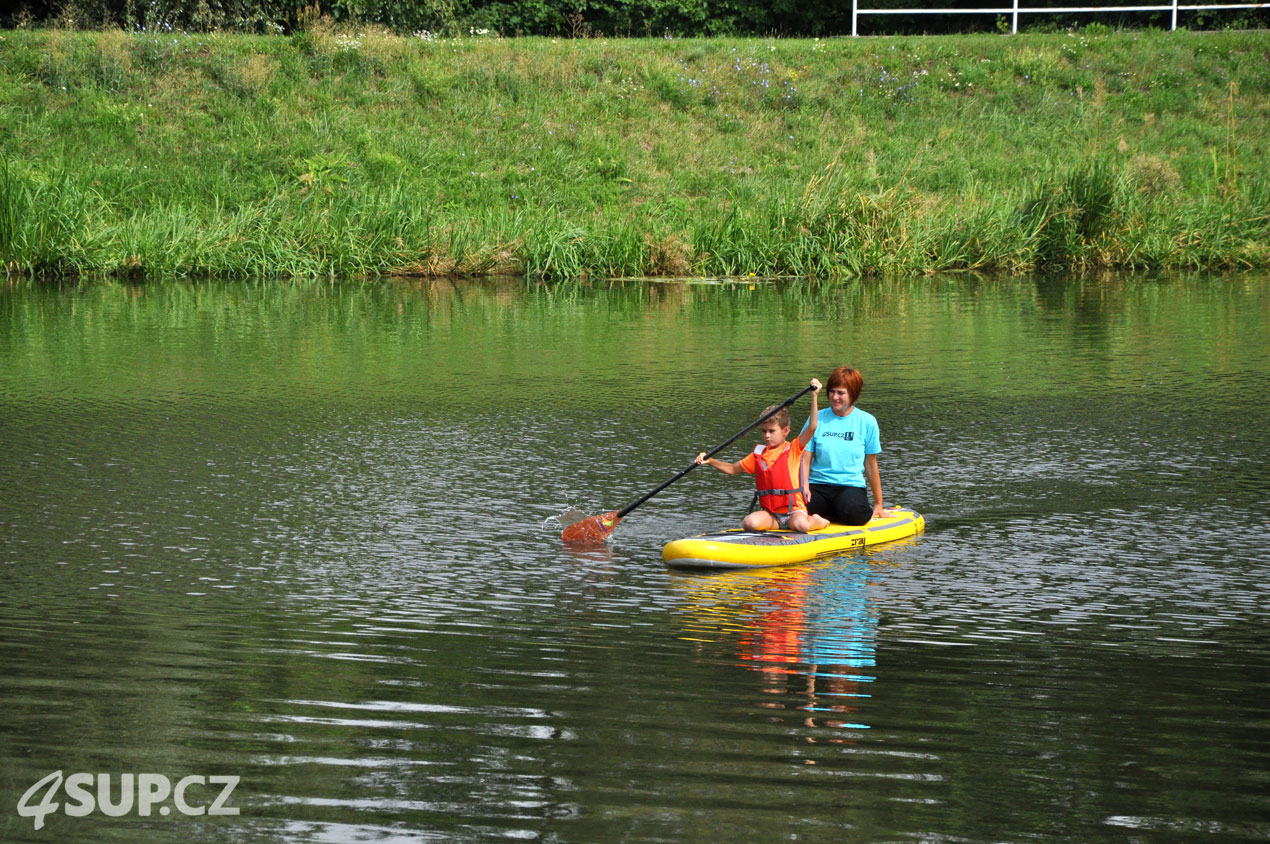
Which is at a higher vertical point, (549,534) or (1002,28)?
(1002,28)

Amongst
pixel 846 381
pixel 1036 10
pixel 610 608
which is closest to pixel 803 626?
pixel 610 608

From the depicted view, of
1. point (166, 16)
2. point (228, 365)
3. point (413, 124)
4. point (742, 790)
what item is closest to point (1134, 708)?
point (742, 790)

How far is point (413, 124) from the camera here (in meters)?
27.7

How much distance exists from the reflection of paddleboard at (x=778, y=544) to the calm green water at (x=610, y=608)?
13 cm

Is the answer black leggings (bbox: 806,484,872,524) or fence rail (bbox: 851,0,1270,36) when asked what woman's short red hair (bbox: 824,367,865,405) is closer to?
black leggings (bbox: 806,484,872,524)

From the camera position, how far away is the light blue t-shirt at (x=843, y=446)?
7.78m

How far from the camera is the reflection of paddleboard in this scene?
7117mm

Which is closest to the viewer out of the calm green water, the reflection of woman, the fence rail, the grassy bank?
the calm green water

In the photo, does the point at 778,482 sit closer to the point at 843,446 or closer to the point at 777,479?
the point at 777,479

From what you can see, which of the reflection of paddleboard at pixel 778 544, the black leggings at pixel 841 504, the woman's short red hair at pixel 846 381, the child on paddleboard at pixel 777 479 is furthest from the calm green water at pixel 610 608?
the woman's short red hair at pixel 846 381

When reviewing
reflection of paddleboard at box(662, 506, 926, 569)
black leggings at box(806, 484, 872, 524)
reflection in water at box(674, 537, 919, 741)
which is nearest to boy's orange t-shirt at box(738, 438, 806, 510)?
black leggings at box(806, 484, 872, 524)

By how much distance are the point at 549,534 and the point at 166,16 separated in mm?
26454

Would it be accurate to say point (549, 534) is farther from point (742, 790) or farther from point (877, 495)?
point (742, 790)

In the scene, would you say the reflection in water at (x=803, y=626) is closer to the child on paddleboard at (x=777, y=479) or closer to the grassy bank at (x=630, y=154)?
the child on paddleboard at (x=777, y=479)
